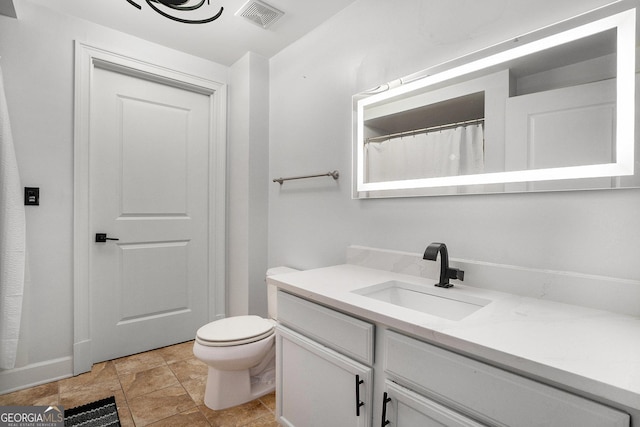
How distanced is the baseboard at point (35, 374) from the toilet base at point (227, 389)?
40.2 inches

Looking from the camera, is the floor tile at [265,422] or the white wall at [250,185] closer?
the floor tile at [265,422]

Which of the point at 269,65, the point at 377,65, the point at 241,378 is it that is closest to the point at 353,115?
the point at 377,65

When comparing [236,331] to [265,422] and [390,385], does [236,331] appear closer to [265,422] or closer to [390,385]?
[265,422]

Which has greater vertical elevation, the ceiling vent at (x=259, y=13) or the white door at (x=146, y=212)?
the ceiling vent at (x=259, y=13)

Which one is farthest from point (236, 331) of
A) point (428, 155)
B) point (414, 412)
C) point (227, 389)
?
point (428, 155)

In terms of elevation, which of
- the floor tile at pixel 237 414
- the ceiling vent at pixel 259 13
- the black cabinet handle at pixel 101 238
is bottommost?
the floor tile at pixel 237 414

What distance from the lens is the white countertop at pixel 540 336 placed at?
24.2 inches

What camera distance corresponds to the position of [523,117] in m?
1.19

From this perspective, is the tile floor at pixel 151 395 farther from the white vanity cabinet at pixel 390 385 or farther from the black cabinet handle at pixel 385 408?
the black cabinet handle at pixel 385 408

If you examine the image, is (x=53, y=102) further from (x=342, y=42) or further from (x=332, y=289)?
(x=332, y=289)

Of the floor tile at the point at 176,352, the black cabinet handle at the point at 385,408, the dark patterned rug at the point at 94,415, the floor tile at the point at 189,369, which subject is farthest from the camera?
the floor tile at the point at 176,352

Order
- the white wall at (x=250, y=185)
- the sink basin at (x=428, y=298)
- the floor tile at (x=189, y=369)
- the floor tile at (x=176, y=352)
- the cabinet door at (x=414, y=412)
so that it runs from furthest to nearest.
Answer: the white wall at (x=250, y=185) → the floor tile at (x=176, y=352) → the floor tile at (x=189, y=369) → the sink basin at (x=428, y=298) → the cabinet door at (x=414, y=412)

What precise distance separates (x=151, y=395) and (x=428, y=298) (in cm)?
170

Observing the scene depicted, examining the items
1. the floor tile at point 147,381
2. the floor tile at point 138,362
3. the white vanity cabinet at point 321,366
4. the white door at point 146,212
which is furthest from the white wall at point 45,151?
the white vanity cabinet at point 321,366
